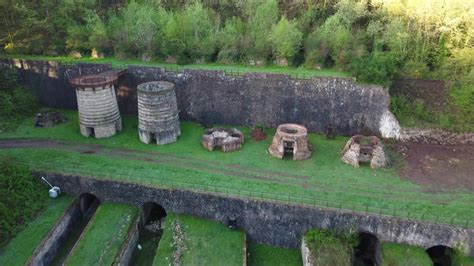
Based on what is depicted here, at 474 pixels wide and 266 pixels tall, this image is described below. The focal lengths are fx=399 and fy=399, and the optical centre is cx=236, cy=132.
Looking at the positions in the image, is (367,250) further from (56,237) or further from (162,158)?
(56,237)

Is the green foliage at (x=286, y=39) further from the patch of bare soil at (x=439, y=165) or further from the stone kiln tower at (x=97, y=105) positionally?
the stone kiln tower at (x=97, y=105)

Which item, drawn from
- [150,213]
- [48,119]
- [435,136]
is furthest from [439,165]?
[48,119]

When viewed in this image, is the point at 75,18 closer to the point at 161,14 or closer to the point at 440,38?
the point at 161,14

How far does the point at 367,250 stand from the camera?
23.8m

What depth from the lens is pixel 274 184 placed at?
2467 cm

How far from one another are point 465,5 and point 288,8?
51.3 ft

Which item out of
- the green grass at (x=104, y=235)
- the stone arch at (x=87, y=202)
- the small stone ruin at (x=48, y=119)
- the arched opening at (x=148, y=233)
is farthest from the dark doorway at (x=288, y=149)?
the small stone ruin at (x=48, y=119)

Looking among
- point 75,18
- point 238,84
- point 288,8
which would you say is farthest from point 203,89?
point 75,18

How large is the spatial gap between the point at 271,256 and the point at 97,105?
17088 millimetres

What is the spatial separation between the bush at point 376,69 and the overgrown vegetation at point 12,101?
27.5 m

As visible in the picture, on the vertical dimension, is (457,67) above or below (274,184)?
above

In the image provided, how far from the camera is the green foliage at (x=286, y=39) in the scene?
112ft

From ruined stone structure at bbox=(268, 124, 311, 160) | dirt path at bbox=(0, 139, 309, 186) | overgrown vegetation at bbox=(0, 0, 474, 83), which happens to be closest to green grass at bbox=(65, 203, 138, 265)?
dirt path at bbox=(0, 139, 309, 186)

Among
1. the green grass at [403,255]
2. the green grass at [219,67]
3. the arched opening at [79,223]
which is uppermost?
the green grass at [219,67]
